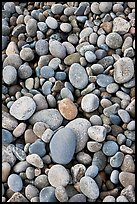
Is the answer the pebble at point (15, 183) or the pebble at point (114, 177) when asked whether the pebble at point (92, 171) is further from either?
the pebble at point (15, 183)

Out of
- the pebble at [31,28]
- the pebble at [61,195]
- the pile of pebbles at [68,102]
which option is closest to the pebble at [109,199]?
the pile of pebbles at [68,102]

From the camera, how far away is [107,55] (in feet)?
4.26

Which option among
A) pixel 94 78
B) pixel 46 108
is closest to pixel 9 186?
pixel 46 108

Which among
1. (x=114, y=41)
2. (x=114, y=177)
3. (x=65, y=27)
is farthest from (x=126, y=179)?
(x=65, y=27)

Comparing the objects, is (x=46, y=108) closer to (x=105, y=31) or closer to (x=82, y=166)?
(x=82, y=166)

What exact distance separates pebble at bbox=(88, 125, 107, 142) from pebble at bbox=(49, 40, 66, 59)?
318 mm

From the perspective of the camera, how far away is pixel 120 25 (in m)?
1.34

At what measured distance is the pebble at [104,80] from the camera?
1.21 meters

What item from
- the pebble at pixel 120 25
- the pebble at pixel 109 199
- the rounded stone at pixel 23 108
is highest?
the pebble at pixel 120 25

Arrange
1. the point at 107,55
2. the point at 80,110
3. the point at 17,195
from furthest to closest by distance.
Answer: the point at 107,55
the point at 80,110
the point at 17,195

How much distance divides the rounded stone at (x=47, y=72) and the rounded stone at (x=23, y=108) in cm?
12

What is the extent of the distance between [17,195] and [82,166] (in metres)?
0.20

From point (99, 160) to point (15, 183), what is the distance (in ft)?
0.80

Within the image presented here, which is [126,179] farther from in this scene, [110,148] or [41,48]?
[41,48]
